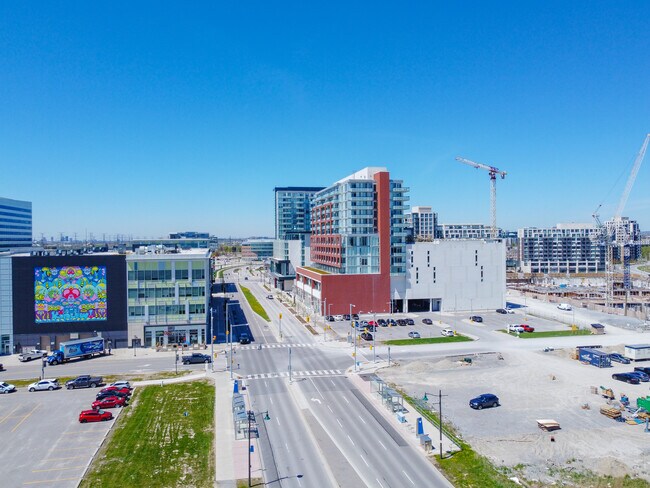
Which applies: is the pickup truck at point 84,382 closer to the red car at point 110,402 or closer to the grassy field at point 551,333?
the red car at point 110,402

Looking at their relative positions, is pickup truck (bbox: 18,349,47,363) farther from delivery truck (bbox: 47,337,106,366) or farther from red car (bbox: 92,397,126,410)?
red car (bbox: 92,397,126,410)

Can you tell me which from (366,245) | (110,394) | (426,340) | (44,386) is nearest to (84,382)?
(44,386)

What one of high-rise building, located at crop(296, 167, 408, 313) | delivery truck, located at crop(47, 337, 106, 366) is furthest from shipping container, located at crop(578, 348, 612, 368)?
delivery truck, located at crop(47, 337, 106, 366)

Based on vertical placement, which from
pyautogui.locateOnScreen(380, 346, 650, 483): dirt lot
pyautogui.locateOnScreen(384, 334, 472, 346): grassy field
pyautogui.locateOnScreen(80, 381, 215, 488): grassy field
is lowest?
pyautogui.locateOnScreen(380, 346, 650, 483): dirt lot

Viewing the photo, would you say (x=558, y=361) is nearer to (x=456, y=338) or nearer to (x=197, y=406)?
(x=456, y=338)

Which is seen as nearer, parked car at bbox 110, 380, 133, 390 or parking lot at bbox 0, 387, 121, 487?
parking lot at bbox 0, 387, 121, 487
